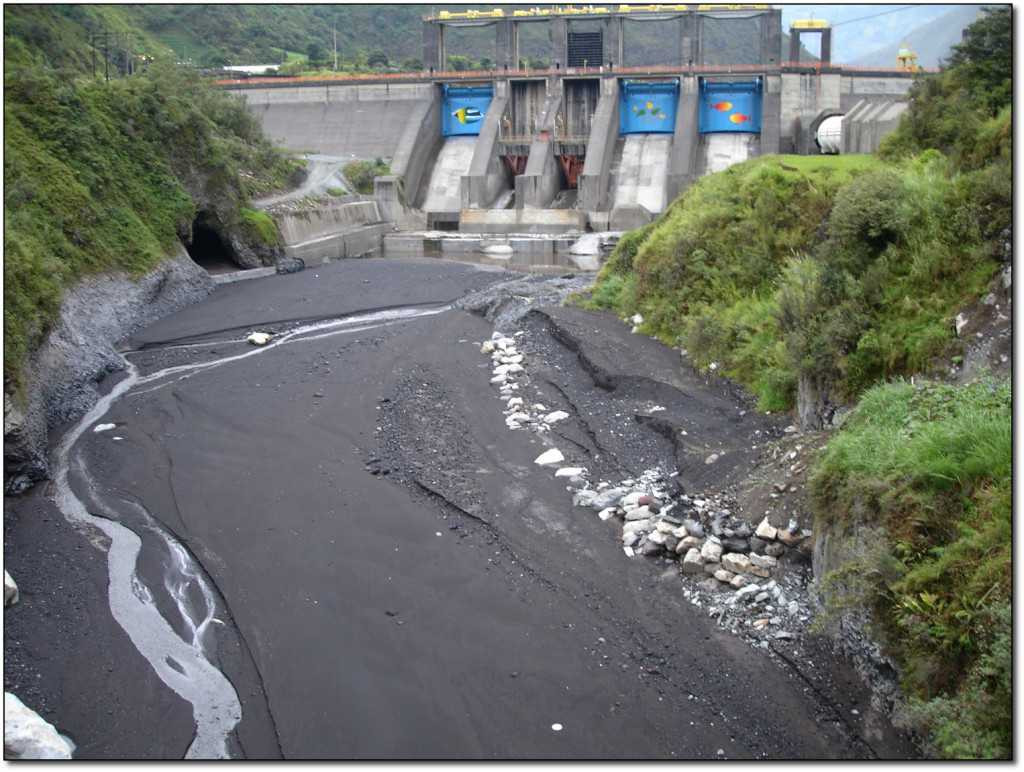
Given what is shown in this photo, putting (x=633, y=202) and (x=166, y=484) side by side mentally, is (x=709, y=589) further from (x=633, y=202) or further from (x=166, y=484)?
(x=633, y=202)

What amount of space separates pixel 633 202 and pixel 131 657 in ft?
124

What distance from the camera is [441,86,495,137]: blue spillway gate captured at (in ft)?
169

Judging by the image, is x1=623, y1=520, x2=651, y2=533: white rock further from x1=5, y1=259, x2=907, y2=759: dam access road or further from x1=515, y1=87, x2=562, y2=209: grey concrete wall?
x1=515, y1=87, x2=562, y2=209: grey concrete wall

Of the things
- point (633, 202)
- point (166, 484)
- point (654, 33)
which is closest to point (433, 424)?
point (166, 484)

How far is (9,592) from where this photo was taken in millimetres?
10828

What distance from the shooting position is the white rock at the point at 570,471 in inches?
534

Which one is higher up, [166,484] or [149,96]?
[149,96]

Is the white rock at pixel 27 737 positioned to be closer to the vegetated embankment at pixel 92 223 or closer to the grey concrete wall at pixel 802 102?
the vegetated embankment at pixel 92 223

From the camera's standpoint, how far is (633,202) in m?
44.5

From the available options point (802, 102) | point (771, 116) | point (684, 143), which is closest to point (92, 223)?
point (684, 143)

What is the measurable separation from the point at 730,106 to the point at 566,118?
8.63m

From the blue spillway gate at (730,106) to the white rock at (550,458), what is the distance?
38.2 metres

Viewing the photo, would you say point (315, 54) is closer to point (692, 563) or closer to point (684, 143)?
point (684, 143)

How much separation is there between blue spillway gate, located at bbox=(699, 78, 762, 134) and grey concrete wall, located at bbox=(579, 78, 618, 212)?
470 cm
